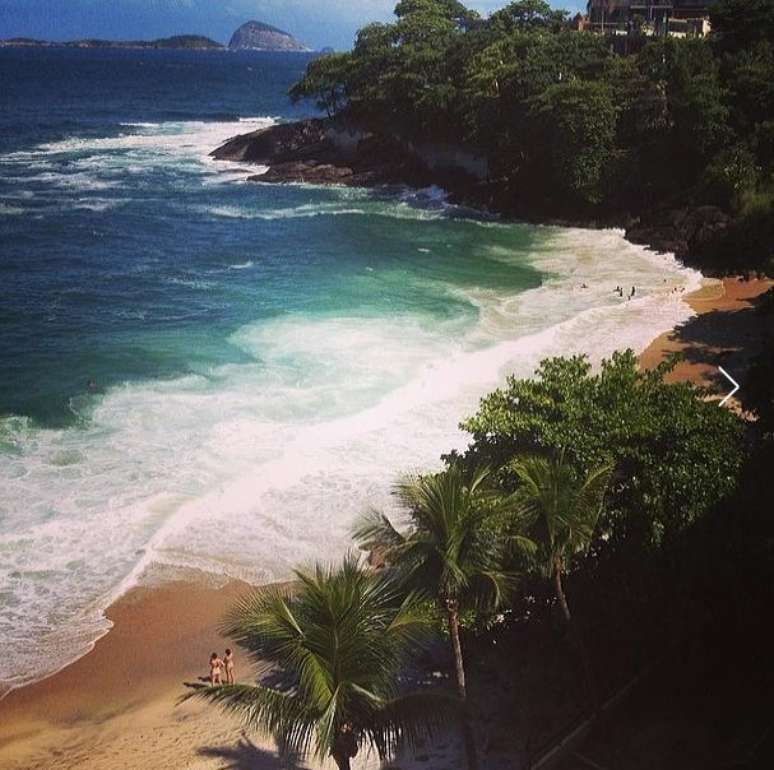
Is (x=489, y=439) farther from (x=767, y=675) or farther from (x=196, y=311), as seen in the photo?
(x=196, y=311)

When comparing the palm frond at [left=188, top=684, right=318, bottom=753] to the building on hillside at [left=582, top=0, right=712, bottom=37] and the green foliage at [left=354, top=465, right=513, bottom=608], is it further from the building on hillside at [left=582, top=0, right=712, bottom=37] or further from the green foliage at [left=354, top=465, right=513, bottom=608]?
the building on hillside at [left=582, top=0, right=712, bottom=37]

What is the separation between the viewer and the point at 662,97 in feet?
173

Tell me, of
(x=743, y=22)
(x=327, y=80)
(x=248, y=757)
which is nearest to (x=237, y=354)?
(x=248, y=757)

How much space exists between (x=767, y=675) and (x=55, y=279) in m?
39.8

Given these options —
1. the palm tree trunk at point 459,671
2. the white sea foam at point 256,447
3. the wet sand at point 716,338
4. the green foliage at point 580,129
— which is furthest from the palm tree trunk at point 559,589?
the green foliage at point 580,129

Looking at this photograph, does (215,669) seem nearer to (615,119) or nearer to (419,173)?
(615,119)

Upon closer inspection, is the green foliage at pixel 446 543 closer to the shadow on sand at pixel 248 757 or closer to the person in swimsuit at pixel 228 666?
the shadow on sand at pixel 248 757

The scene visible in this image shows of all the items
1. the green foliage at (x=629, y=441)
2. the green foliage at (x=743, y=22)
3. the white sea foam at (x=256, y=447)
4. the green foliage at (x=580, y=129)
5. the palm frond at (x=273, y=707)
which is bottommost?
the white sea foam at (x=256, y=447)

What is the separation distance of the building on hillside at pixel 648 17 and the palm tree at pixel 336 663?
75551 mm

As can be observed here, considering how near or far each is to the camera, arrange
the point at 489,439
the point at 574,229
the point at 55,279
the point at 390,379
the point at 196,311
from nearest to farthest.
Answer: the point at 489,439 → the point at 390,379 → the point at 196,311 → the point at 55,279 → the point at 574,229

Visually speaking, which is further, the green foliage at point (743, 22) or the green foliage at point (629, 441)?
the green foliage at point (743, 22)

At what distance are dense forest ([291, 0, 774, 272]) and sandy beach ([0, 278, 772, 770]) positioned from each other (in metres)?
32.6

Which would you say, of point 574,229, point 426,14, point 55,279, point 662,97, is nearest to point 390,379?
point 55,279

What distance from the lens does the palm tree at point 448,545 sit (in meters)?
11.4
